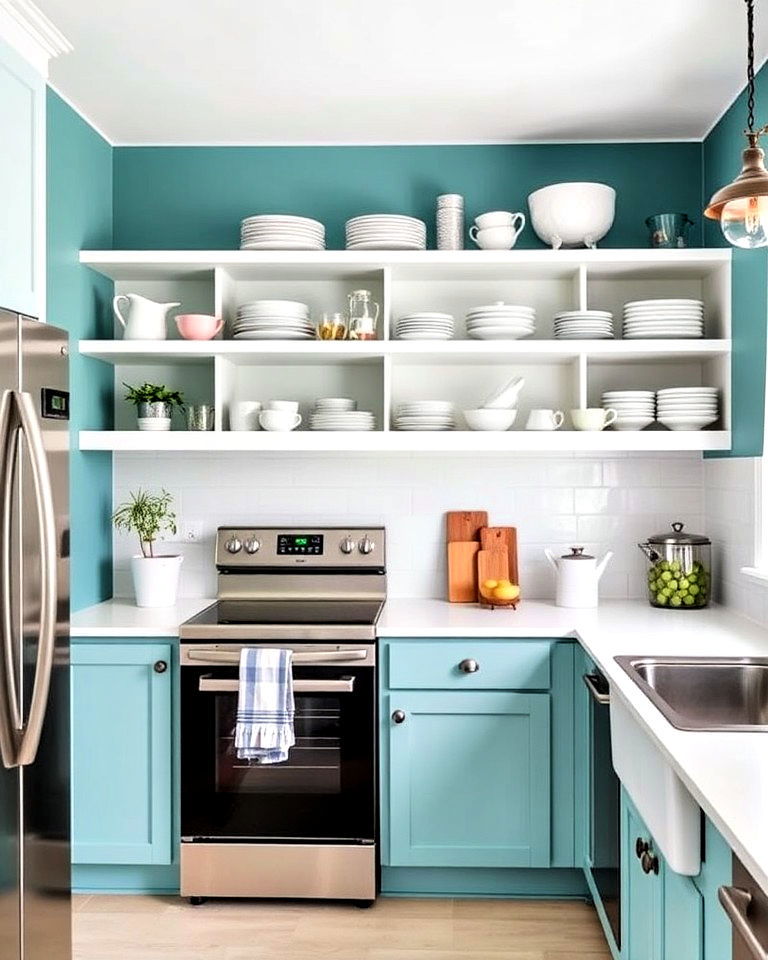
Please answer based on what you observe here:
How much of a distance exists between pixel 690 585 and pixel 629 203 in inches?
55.9

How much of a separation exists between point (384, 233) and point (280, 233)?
358 millimetres

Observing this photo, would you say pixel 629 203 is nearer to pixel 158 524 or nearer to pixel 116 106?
pixel 116 106

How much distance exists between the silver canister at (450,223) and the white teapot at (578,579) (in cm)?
115

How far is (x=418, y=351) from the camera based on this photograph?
3391 mm

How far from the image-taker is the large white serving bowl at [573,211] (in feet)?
11.2

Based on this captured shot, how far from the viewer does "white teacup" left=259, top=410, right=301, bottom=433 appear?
3.40m

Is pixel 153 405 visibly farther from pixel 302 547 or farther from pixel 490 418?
pixel 490 418

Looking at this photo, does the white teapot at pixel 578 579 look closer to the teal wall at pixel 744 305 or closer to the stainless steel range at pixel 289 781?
the teal wall at pixel 744 305

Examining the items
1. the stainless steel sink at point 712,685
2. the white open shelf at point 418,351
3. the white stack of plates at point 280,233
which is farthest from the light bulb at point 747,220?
the white stack of plates at point 280,233

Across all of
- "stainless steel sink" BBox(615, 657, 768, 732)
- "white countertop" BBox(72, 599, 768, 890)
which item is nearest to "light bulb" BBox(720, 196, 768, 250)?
"white countertop" BBox(72, 599, 768, 890)

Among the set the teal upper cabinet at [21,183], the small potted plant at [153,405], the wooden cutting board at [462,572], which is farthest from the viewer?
the wooden cutting board at [462,572]

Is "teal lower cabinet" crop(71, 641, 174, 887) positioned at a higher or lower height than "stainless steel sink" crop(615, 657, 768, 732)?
lower

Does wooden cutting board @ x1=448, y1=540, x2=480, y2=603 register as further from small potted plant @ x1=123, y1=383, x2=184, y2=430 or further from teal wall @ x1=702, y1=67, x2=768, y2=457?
small potted plant @ x1=123, y1=383, x2=184, y2=430

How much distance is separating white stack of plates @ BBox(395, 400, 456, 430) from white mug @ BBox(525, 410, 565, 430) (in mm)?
280
